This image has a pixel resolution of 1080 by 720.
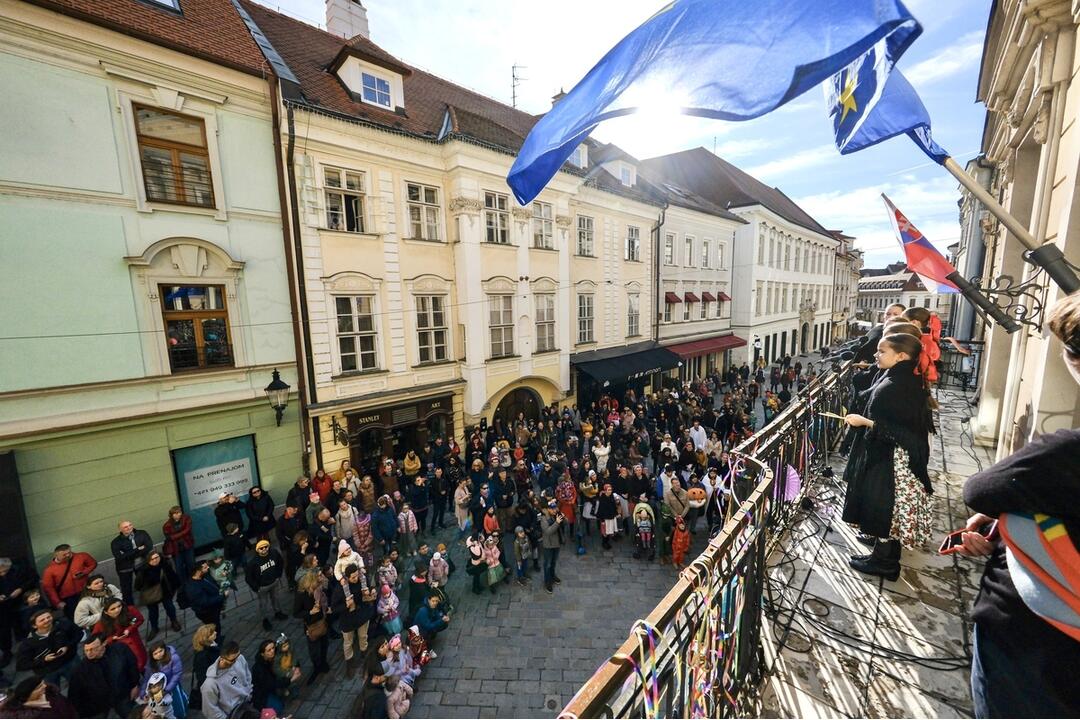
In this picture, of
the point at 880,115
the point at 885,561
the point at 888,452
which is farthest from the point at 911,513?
the point at 880,115

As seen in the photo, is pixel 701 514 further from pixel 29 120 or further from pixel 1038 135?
pixel 29 120

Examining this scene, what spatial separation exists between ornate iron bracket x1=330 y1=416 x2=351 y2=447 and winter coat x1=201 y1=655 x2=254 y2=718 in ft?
22.8

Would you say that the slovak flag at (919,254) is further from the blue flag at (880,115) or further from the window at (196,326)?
the window at (196,326)

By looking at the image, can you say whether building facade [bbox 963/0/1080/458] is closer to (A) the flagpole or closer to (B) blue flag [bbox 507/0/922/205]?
(A) the flagpole

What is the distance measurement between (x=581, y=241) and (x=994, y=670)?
1817cm

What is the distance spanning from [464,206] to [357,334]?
207 inches

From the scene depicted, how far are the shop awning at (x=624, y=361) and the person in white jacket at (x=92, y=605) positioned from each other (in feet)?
47.7

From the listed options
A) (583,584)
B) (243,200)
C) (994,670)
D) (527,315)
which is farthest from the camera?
(527,315)

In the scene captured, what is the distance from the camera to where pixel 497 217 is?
15242 millimetres

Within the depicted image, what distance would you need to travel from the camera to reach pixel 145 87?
30.8 ft

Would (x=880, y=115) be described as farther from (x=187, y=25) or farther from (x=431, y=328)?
(x=187, y=25)

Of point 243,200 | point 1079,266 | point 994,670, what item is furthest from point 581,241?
point 994,670

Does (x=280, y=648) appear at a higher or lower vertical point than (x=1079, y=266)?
lower

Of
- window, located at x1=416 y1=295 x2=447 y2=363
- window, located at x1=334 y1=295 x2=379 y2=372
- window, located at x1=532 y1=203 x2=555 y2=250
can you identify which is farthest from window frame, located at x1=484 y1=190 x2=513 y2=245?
window, located at x1=334 y1=295 x2=379 y2=372
